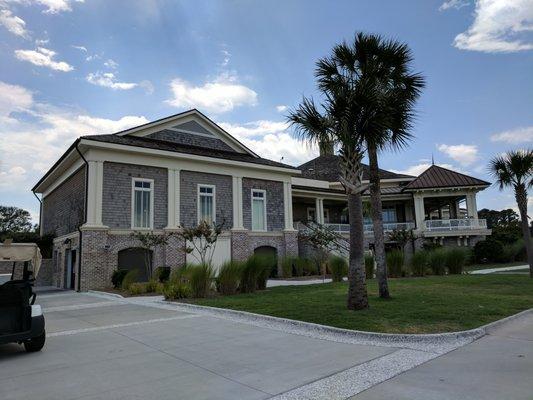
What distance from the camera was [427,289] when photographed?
15.0 meters

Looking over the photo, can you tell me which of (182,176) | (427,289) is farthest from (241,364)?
(182,176)

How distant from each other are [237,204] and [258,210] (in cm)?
210

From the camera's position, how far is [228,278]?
1595 centimetres

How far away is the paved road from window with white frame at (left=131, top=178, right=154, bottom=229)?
64.6ft

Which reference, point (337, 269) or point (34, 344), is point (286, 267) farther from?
point (34, 344)

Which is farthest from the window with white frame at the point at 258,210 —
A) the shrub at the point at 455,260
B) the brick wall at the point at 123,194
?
the shrub at the point at 455,260

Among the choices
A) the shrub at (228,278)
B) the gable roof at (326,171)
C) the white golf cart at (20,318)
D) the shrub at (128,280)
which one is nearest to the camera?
the white golf cart at (20,318)

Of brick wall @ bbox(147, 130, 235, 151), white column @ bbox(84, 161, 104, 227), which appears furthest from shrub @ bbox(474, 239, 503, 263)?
white column @ bbox(84, 161, 104, 227)

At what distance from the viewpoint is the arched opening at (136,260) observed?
22.9 meters

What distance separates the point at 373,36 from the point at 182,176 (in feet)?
51.3

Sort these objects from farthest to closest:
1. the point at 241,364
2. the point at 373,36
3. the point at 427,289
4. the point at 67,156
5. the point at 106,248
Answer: the point at 67,156 → the point at 106,248 → the point at 427,289 → the point at 373,36 → the point at 241,364

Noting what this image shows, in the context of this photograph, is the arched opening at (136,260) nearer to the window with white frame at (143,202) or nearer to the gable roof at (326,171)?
the window with white frame at (143,202)

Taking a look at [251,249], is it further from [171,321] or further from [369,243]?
[171,321]

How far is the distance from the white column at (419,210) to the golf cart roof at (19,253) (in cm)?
3337
